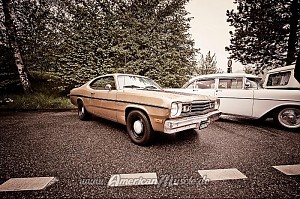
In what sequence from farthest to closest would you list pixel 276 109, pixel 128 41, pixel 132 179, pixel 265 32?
pixel 265 32
pixel 128 41
pixel 276 109
pixel 132 179

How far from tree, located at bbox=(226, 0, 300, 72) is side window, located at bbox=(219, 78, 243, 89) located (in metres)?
Result: 7.30

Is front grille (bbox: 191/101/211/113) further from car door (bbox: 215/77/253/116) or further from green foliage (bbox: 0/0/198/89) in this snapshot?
green foliage (bbox: 0/0/198/89)

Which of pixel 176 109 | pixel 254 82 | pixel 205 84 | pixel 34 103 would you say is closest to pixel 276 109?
pixel 254 82

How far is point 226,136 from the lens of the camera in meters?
3.76

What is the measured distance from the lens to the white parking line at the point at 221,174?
2.03 m

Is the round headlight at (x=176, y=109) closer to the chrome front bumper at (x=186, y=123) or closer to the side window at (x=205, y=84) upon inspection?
the chrome front bumper at (x=186, y=123)

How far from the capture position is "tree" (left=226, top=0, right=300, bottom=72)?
9.67 metres

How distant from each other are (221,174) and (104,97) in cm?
288

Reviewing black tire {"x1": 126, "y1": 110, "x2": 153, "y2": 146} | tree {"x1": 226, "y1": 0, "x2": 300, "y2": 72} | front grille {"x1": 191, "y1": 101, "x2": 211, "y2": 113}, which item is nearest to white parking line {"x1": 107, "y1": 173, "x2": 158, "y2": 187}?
black tire {"x1": 126, "y1": 110, "x2": 153, "y2": 146}

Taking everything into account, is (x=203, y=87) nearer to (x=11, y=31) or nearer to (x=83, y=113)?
(x=83, y=113)

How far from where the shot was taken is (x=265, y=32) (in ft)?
33.6

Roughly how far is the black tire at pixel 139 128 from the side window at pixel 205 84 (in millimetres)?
3427

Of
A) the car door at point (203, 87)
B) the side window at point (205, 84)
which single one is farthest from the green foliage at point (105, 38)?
the side window at point (205, 84)

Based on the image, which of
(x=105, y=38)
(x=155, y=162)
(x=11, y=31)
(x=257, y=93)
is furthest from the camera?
(x=105, y=38)
